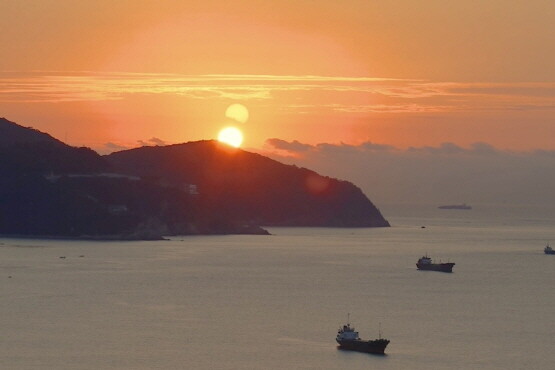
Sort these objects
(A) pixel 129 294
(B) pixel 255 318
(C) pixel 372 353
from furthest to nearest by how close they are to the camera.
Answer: (A) pixel 129 294 < (B) pixel 255 318 < (C) pixel 372 353

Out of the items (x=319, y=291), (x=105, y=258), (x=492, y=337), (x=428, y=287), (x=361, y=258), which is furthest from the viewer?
(x=361, y=258)

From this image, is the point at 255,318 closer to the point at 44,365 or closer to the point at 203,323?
the point at 203,323

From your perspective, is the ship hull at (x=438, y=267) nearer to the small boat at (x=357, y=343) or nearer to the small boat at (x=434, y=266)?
the small boat at (x=434, y=266)

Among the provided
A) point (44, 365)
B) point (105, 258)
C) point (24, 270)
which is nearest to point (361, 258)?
point (105, 258)

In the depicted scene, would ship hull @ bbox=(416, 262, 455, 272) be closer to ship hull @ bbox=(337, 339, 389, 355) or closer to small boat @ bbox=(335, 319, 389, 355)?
small boat @ bbox=(335, 319, 389, 355)

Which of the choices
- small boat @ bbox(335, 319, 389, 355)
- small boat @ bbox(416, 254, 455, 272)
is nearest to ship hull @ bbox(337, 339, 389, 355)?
small boat @ bbox(335, 319, 389, 355)

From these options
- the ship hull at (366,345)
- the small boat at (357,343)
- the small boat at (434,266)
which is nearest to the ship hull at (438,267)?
the small boat at (434,266)

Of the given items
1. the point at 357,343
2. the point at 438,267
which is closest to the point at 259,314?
the point at 357,343
